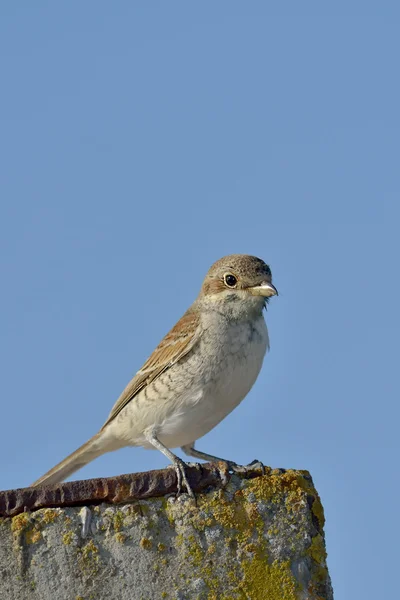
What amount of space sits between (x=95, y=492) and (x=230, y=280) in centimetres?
346

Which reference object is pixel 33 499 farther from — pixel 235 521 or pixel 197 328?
pixel 197 328

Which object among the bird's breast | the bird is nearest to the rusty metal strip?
the bird

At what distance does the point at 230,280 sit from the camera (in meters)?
7.16

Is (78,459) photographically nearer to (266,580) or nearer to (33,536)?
(33,536)

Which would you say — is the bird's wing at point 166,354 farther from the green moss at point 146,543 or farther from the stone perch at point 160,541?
the green moss at point 146,543

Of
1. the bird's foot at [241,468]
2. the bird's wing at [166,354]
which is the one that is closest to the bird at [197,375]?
the bird's wing at [166,354]

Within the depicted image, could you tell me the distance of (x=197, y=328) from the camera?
6758mm

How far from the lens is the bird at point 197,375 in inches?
255

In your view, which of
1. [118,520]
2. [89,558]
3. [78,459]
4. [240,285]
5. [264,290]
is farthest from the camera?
[240,285]

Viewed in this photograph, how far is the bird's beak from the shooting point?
688 centimetres

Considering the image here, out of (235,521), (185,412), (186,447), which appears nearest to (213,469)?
(235,521)

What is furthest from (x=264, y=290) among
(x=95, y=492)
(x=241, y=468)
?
(x=95, y=492)

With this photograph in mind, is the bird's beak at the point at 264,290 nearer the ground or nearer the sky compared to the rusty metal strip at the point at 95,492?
nearer the sky

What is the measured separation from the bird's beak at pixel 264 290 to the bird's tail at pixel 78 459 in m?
1.49
